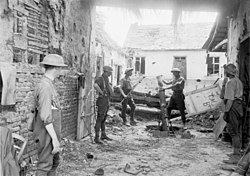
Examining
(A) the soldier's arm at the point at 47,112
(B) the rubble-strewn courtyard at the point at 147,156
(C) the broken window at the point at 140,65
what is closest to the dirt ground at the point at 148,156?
(B) the rubble-strewn courtyard at the point at 147,156

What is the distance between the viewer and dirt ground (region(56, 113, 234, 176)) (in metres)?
4.76

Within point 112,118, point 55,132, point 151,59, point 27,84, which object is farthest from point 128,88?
point 151,59

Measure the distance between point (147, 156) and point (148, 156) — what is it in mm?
24

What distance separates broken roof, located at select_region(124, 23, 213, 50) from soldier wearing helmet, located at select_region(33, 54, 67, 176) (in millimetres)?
20020

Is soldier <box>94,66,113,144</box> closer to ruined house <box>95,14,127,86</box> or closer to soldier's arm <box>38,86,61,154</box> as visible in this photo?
soldier's arm <box>38,86,61,154</box>

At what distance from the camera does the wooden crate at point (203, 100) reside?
10633mm

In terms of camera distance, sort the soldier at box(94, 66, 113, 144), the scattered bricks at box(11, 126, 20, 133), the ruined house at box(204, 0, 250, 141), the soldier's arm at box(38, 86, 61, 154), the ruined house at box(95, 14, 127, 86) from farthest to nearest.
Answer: the ruined house at box(95, 14, 127, 86), the soldier at box(94, 66, 113, 144), the ruined house at box(204, 0, 250, 141), the scattered bricks at box(11, 126, 20, 133), the soldier's arm at box(38, 86, 61, 154)

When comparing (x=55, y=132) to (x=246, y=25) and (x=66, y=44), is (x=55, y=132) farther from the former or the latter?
(x=246, y=25)

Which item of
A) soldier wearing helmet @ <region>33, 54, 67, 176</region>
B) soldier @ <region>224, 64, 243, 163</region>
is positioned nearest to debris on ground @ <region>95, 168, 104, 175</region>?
soldier wearing helmet @ <region>33, 54, 67, 176</region>

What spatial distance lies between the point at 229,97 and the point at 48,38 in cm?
399

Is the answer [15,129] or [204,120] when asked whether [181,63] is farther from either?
[15,129]

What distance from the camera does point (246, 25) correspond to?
6.11m

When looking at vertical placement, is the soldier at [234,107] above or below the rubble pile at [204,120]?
above

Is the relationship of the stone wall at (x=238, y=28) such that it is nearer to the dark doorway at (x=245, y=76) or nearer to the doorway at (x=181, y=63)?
the dark doorway at (x=245, y=76)
